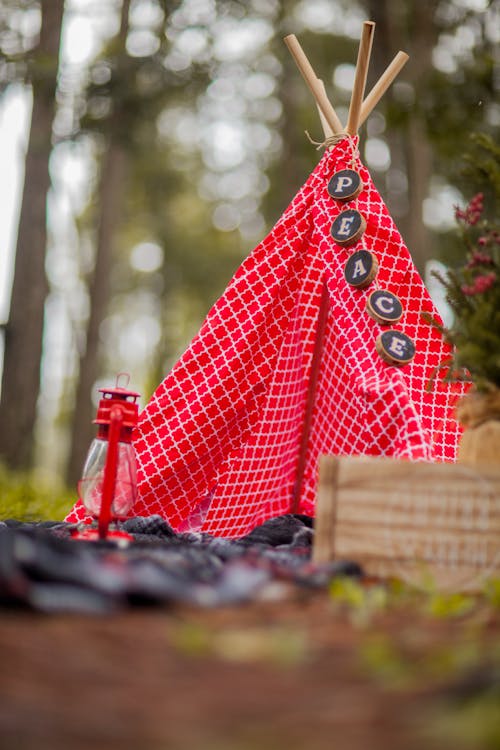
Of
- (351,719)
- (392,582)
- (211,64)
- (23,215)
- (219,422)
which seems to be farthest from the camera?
Answer: (211,64)

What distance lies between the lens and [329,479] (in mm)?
2457

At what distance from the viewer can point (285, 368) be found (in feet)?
12.9

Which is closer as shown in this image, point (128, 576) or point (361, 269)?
point (128, 576)

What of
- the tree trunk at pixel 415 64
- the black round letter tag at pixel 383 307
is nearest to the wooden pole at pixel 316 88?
the black round letter tag at pixel 383 307

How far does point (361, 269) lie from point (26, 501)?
3.08m

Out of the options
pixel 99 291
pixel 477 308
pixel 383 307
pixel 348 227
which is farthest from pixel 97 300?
A: pixel 477 308

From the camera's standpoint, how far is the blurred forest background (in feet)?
22.4

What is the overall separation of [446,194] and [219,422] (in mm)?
9887

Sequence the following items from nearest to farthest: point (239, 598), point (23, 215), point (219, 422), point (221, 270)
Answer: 1. point (239, 598)
2. point (219, 422)
3. point (23, 215)
4. point (221, 270)

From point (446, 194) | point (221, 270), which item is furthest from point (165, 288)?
point (446, 194)

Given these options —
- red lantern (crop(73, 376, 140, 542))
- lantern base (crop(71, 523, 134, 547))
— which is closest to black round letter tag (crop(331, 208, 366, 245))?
red lantern (crop(73, 376, 140, 542))

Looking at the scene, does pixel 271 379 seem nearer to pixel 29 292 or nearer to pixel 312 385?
pixel 312 385

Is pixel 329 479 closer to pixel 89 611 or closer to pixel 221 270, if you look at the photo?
pixel 89 611

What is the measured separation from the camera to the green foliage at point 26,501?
481 centimetres
